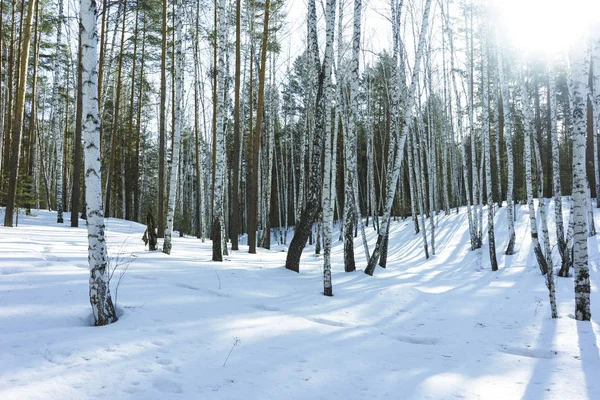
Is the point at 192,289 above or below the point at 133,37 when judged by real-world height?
below

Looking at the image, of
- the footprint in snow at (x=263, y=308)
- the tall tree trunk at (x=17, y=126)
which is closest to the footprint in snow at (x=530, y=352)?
the footprint in snow at (x=263, y=308)

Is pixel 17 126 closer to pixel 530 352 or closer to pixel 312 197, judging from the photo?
pixel 312 197

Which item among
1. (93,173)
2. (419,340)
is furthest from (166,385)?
(419,340)

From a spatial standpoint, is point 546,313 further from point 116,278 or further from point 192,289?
point 116,278

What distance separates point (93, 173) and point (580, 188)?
668 centimetres

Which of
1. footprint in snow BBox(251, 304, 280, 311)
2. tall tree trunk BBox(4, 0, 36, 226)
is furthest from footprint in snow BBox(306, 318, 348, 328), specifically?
tall tree trunk BBox(4, 0, 36, 226)

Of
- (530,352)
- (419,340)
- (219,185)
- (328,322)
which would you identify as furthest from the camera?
(219,185)

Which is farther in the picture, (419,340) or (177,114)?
(177,114)

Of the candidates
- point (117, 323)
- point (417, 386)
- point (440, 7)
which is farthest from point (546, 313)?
point (440, 7)

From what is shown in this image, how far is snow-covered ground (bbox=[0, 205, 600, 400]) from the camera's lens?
2973 millimetres

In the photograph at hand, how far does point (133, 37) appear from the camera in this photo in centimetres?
1759

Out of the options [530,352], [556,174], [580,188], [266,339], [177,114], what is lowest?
[530,352]

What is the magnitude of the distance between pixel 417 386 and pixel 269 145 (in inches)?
579

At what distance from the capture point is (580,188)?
543 cm
